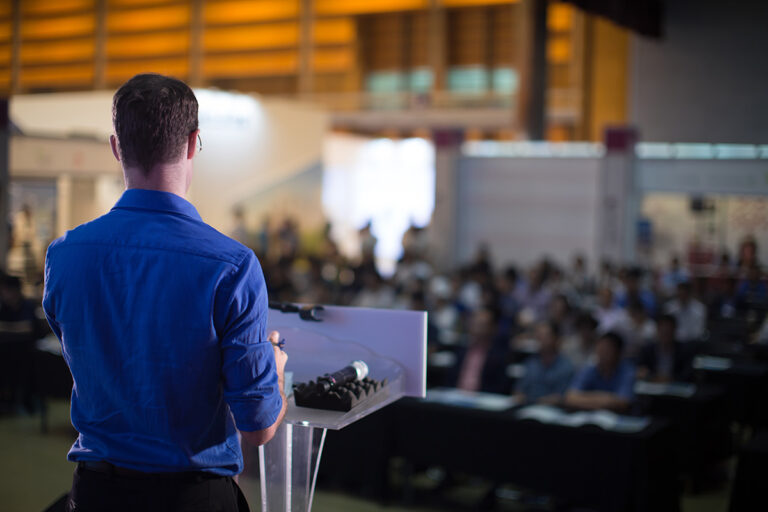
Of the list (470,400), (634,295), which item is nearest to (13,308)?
(470,400)

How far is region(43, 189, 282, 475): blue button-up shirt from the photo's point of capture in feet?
3.89

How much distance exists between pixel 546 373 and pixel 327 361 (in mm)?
3774

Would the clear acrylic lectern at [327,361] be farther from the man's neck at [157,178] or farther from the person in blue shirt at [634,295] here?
the person in blue shirt at [634,295]

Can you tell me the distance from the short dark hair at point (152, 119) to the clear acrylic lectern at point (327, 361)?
60cm

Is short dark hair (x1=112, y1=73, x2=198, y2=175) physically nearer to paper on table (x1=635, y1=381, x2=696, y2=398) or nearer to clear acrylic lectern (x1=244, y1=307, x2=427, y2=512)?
clear acrylic lectern (x1=244, y1=307, x2=427, y2=512)

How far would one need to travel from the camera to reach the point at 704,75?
1327 centimetres

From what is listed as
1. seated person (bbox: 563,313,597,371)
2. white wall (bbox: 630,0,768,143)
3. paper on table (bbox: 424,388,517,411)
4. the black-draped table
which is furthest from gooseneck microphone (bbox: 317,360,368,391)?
white wall (bbox: 630,0,768,143)

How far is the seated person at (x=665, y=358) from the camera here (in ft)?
20.1

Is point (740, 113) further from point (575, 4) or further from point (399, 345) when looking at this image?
point (399, 345)

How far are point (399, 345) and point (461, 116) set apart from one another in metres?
18.1

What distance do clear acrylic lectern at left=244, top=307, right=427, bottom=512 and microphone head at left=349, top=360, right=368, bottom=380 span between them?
0.04m

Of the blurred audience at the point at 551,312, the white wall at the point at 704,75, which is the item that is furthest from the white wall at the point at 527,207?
the white wall at the point at 704,75

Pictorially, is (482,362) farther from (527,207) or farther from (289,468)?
(527,207)

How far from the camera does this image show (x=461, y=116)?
19344mm
